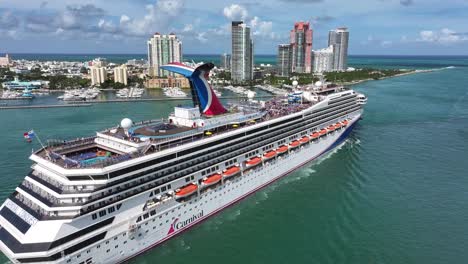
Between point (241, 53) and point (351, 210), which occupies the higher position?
point (241, 53)

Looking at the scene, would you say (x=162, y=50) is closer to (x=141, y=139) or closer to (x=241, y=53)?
(x=241, y=53)

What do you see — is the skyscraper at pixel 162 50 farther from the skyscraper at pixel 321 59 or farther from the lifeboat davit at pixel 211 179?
the lifeboat davit at pixel 211 179

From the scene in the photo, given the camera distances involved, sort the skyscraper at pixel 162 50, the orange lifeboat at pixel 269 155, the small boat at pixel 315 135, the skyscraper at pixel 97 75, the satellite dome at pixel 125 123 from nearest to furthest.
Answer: the satellite dome at pixel 125 123 < the orange lifeboat at pixel 269 155 < the small boat at pixel 315 135 < the skyscraper at pixel 97 75 < the skyscraper at pixel 162 50

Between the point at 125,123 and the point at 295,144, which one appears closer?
the point at 125,123

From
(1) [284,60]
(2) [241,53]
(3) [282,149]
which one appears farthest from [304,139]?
(1) [284,60]

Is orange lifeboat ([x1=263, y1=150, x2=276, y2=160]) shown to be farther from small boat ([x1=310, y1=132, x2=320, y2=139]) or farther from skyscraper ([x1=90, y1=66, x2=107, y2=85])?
skyscraper ([x1=90, y1=66, x2=107, y2=85])

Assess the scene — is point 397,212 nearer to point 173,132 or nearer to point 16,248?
point 173,132

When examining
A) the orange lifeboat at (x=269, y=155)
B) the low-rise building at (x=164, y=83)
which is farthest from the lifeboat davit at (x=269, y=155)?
the low-rise building at (x=164, y=83)
